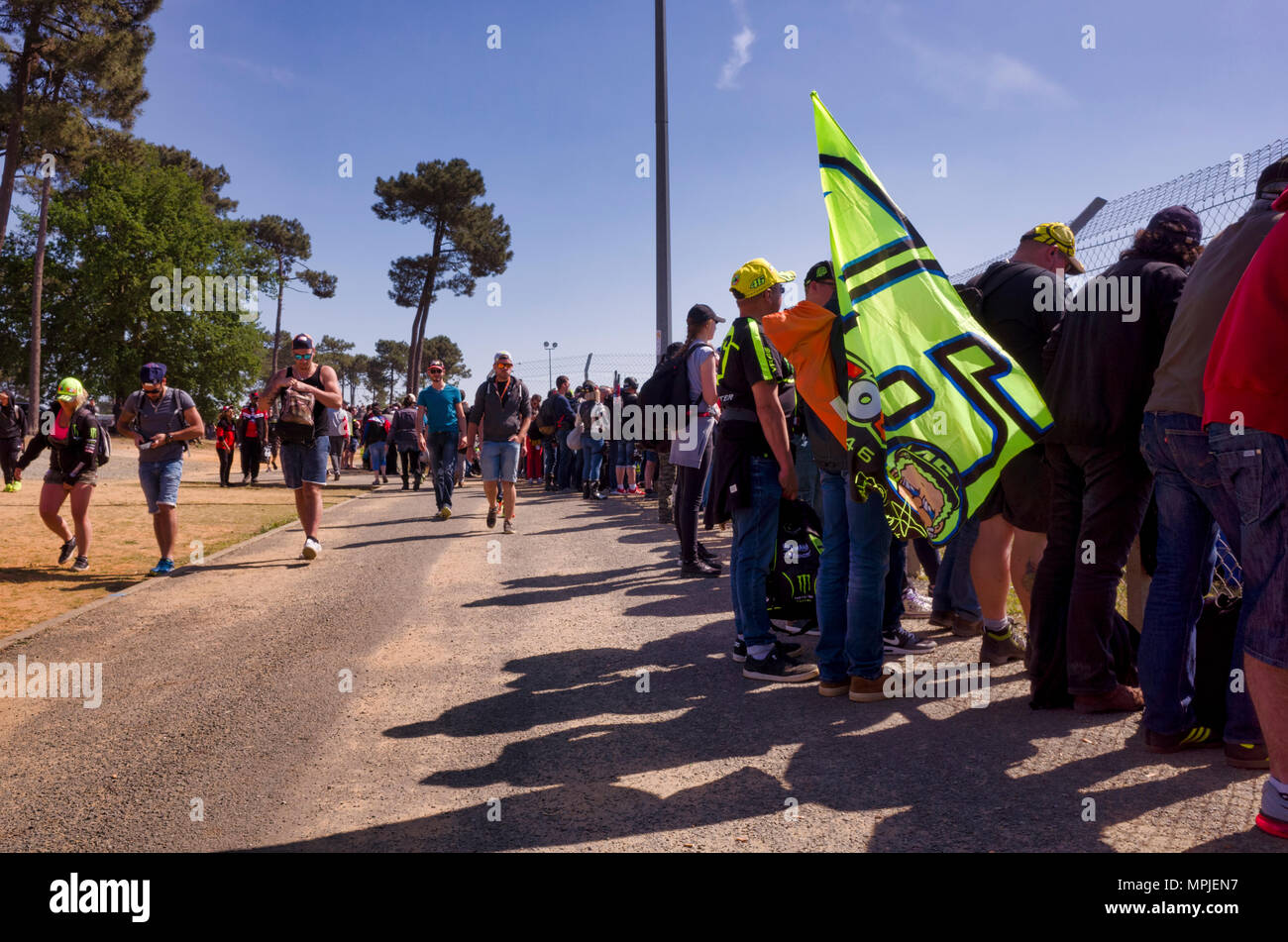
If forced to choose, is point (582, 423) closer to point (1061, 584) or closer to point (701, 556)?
point (701, 556)

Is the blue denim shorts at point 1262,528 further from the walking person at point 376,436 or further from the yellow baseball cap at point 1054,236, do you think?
the walking person at point 376,436

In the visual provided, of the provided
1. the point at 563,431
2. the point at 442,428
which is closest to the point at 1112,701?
the point at 442,428

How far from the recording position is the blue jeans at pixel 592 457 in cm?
1777

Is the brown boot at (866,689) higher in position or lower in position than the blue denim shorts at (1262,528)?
lower

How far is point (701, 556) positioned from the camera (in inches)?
343

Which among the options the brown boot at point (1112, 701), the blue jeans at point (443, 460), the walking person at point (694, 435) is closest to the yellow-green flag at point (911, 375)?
the brown boot at point (1112, 701)

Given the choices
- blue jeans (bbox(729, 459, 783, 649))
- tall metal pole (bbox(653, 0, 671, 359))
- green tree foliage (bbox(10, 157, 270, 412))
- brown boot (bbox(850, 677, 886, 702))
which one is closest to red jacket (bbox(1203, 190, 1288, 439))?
brown boot (bbox(850, 677, 886, 702))

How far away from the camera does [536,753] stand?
3943 millimetres

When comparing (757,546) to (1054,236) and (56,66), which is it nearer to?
(1054,236)

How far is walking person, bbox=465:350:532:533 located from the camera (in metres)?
11.3

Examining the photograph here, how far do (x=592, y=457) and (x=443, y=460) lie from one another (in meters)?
4.46

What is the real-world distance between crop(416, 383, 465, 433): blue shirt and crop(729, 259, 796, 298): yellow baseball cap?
8.77 m

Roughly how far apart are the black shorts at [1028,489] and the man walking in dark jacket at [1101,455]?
0.55ft
